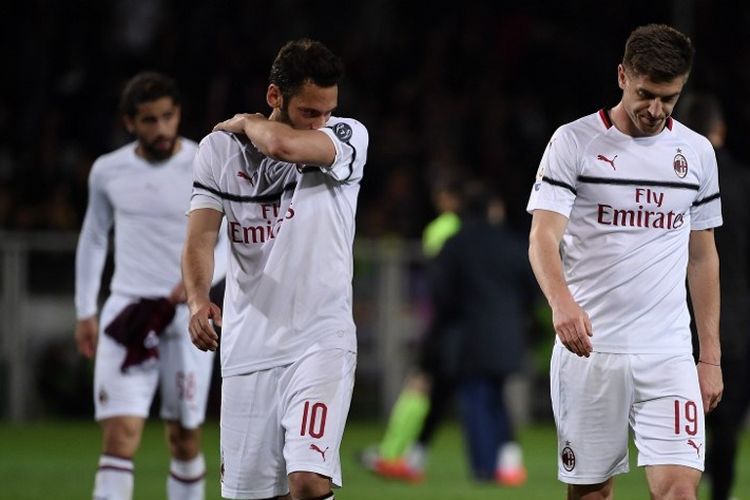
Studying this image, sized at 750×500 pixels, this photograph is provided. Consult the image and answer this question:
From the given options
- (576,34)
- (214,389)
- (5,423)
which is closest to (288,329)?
(214,389)

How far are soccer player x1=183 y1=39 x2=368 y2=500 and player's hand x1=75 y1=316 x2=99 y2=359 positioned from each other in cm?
234

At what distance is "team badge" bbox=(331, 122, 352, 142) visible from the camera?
601 cm

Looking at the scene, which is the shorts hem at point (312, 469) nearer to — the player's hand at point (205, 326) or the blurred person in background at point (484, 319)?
the player's hand at point (205, 326)

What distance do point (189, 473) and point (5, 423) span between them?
8771 mm

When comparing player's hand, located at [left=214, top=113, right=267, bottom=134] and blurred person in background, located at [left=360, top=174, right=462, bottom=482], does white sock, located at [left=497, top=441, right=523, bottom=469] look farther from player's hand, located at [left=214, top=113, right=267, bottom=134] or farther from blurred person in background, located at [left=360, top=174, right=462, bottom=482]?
player's hand, located at [left=214, top=113, right=267, bottom=134]

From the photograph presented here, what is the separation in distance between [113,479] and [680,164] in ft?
10.9

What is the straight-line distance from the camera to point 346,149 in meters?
6.00

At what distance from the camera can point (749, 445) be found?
599 inches

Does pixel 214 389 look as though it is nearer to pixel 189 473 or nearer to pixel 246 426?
pixel 189 473

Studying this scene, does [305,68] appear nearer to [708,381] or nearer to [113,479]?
[708,381]

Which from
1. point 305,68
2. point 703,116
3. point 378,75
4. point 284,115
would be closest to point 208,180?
point 284,115

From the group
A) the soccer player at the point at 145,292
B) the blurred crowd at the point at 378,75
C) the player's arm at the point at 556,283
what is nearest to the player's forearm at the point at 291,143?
the player's arm at the point at 556,283

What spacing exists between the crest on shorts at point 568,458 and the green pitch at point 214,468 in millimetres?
4446

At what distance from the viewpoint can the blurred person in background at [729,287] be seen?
8.15 metres
